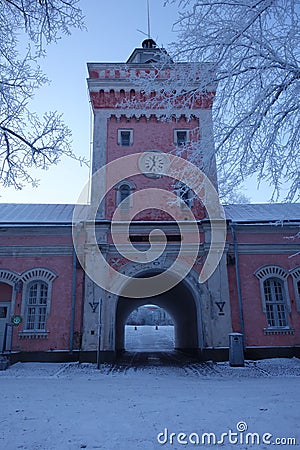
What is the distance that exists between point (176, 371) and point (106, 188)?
25.5ft

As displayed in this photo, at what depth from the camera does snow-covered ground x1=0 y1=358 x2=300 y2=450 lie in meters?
4.30

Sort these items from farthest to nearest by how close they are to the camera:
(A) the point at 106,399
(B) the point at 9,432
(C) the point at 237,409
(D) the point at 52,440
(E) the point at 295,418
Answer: (A) the point at 106,399
(C) the point at 237,409
(E) the point at 295,418
(B) the point at 9,432
(D) the point at 52,440

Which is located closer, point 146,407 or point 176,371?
point 146,407

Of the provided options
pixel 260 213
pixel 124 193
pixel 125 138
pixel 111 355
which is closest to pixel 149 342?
pixel 111 355

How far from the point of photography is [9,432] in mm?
4527

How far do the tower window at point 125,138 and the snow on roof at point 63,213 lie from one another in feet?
13.6

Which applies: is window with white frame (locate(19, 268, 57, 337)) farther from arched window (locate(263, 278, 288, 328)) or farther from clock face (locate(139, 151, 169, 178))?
arched window (locate(263, 278, 288, 328))

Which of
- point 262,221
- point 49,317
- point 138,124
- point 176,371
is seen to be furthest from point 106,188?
point 176,371

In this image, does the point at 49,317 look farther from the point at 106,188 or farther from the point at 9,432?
the point at 9,432

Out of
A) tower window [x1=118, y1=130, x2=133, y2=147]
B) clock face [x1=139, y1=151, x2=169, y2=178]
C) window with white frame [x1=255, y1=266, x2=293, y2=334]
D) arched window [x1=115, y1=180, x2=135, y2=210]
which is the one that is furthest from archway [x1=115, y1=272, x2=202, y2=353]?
tower window [x1=118, y1=130, x2=133, y2=147]

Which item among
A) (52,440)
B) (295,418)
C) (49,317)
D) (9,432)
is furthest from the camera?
(49,317)

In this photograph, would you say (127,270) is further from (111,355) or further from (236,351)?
(236,351)

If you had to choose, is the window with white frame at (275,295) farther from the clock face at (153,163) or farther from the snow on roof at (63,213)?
the clock face at (153,163)

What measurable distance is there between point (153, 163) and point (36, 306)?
7.72 meters
